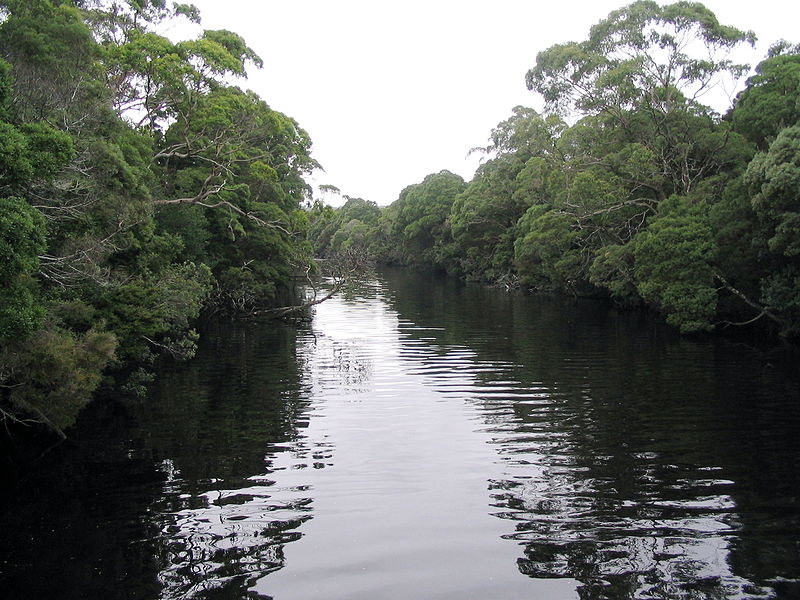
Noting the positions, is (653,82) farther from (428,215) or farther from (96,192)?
(428,215)

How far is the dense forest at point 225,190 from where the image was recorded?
42.4 feet

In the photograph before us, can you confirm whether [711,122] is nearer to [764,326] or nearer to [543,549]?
[764,326]

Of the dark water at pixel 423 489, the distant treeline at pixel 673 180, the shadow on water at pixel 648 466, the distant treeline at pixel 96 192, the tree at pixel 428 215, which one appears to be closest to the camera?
the dark water at pixel 423 489

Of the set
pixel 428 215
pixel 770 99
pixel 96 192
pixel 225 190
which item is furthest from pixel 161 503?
pixel 428 215

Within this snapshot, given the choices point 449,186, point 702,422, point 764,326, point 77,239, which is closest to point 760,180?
point 764,326

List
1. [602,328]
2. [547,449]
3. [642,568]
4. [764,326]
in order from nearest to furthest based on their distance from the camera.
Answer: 1. [642,568]
2. [547,449]
3. [764,326]
4. [602,328]

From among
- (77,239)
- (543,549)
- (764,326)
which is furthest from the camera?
(764,326)

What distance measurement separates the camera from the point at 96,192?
1535 centimetres

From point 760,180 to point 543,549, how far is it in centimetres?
2016

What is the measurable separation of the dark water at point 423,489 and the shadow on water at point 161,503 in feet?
0.15

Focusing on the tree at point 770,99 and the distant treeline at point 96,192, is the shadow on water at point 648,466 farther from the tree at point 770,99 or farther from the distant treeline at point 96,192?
the tree at point 770,99

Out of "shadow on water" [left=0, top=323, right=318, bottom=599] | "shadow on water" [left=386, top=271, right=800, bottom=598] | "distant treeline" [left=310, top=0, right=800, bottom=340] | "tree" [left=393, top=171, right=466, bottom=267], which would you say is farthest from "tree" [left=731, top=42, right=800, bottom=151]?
"tree" [left=393, top=171, right=466, bottom=267]

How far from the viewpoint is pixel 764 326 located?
29.9m

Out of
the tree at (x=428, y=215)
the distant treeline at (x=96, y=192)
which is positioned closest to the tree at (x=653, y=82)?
the distant treeline at (x=96, y=192)
